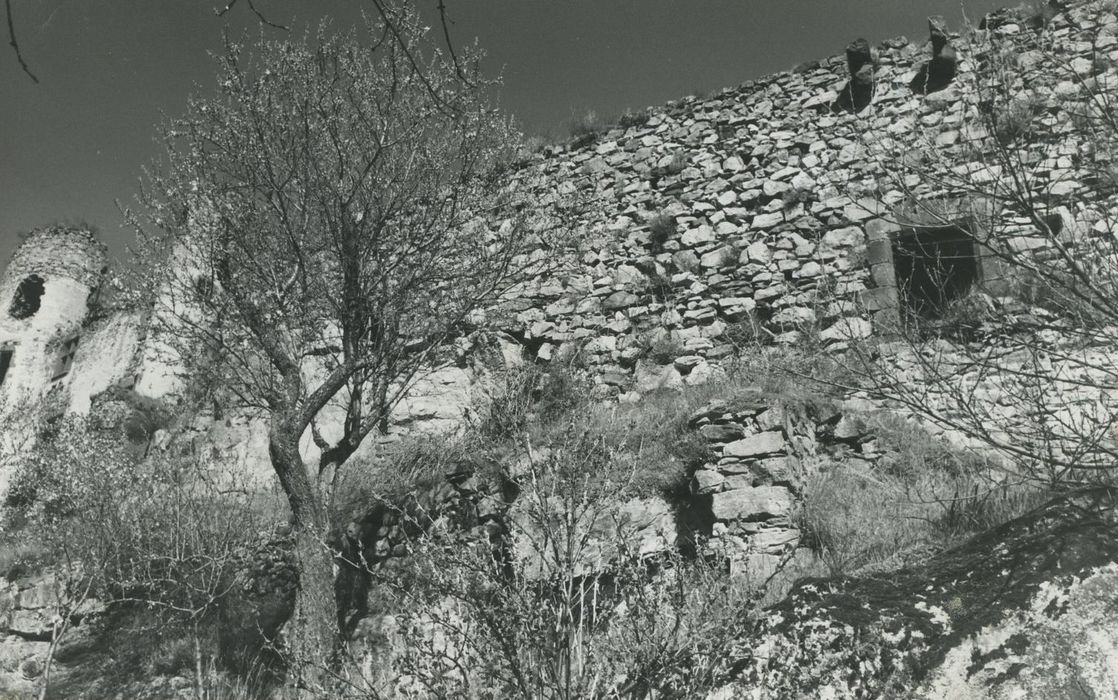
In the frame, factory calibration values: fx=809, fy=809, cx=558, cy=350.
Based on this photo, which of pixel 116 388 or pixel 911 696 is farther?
pixel 116 388

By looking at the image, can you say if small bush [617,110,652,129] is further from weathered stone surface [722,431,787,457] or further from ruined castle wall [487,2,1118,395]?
weathered stone surface [722,431,787,457]

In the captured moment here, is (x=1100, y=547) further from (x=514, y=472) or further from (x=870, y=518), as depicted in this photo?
(x=514, y=472)

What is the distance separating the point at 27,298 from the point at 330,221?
14.9m

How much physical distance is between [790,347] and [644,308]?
6.23 feet

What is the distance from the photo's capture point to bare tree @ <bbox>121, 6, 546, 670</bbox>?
8062mm

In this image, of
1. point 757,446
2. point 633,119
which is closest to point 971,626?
point 757,446

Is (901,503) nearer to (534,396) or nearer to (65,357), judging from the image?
(534,396)

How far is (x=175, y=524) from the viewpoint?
27.3 feet

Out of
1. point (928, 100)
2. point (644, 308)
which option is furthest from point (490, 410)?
point (928, 100)

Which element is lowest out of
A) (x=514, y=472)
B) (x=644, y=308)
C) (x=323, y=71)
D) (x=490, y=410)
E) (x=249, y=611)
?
(x=249, y=611)

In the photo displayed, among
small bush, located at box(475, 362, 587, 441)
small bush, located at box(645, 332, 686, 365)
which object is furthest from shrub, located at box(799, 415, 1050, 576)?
small bush, located at box(475, 362, 587, 441)

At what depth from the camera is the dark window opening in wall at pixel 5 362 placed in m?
18.0

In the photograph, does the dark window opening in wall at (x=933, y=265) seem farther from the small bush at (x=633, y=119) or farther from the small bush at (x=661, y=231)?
the small bush at (x=633, y=119)

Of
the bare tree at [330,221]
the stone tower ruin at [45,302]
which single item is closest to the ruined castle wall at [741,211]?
the bare tree at [330,221]
